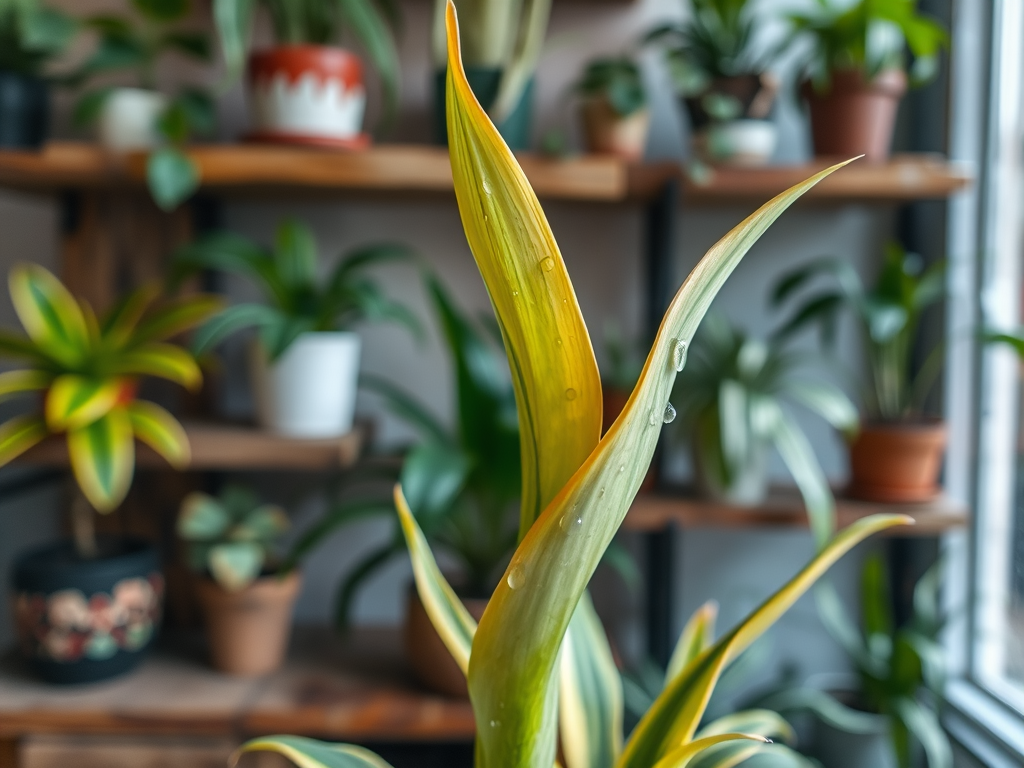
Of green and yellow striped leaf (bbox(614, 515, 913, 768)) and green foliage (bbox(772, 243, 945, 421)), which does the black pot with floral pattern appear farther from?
green foliage (bbox(772, 243, 945, 421))

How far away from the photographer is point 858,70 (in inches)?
35.5

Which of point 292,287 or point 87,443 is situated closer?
point 87,443

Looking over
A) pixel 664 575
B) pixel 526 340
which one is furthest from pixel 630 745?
pixel 664 575

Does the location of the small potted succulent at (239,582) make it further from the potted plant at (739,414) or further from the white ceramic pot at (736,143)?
the white ceramic pot at (736,143)

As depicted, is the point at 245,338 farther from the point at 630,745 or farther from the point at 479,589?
the point at 630,745

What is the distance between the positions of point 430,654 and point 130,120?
0.74 meters

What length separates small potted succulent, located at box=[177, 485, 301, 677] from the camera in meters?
0.87

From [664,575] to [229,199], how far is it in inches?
33.7

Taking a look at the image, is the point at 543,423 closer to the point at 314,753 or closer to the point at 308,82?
the point at 314,753

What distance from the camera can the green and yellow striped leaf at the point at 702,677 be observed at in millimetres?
451

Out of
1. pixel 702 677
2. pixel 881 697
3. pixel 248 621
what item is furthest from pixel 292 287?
pixel 881 697

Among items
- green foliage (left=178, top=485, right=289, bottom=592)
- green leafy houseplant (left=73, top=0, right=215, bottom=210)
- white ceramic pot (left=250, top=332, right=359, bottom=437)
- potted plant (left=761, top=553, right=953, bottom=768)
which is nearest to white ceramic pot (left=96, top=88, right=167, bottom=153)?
green leafy houseplant (left=73, top=0, right=215, bottom=210)

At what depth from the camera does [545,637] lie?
0.34 meters

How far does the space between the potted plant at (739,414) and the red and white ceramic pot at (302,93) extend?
52cm
